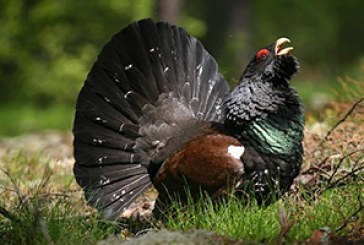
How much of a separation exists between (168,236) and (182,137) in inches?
75.6


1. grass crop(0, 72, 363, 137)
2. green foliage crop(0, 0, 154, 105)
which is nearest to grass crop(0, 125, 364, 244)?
grass crop(0, 72, 363, 137)

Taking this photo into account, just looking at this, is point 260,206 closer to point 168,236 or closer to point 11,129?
point 168,236

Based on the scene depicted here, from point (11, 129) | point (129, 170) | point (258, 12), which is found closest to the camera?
point (129, 170)

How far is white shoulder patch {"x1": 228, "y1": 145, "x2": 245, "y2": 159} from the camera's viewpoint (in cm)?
525

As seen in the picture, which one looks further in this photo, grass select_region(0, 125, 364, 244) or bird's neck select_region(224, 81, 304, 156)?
bird's neck select_region(224, 81, 304, 156)

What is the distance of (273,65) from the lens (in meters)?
5.61

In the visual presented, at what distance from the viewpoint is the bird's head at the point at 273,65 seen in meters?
5.58

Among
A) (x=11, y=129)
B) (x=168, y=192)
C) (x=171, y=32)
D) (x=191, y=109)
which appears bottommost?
(x=11, y=129)

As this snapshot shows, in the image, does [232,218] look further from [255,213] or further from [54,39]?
[54,39]

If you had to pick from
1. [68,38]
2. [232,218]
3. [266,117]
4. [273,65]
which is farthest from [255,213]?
[68,38]

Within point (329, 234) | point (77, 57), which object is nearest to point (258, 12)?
point (77, 57)

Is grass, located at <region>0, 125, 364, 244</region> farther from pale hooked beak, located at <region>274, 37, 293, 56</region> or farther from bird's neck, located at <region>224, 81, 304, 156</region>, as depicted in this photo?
pale hooked beak, located at <region>274, 37, 293, 56</region>

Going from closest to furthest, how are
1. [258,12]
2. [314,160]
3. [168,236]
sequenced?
[168,236]
[314,160]
[258,12]

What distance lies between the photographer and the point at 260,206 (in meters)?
5.11
